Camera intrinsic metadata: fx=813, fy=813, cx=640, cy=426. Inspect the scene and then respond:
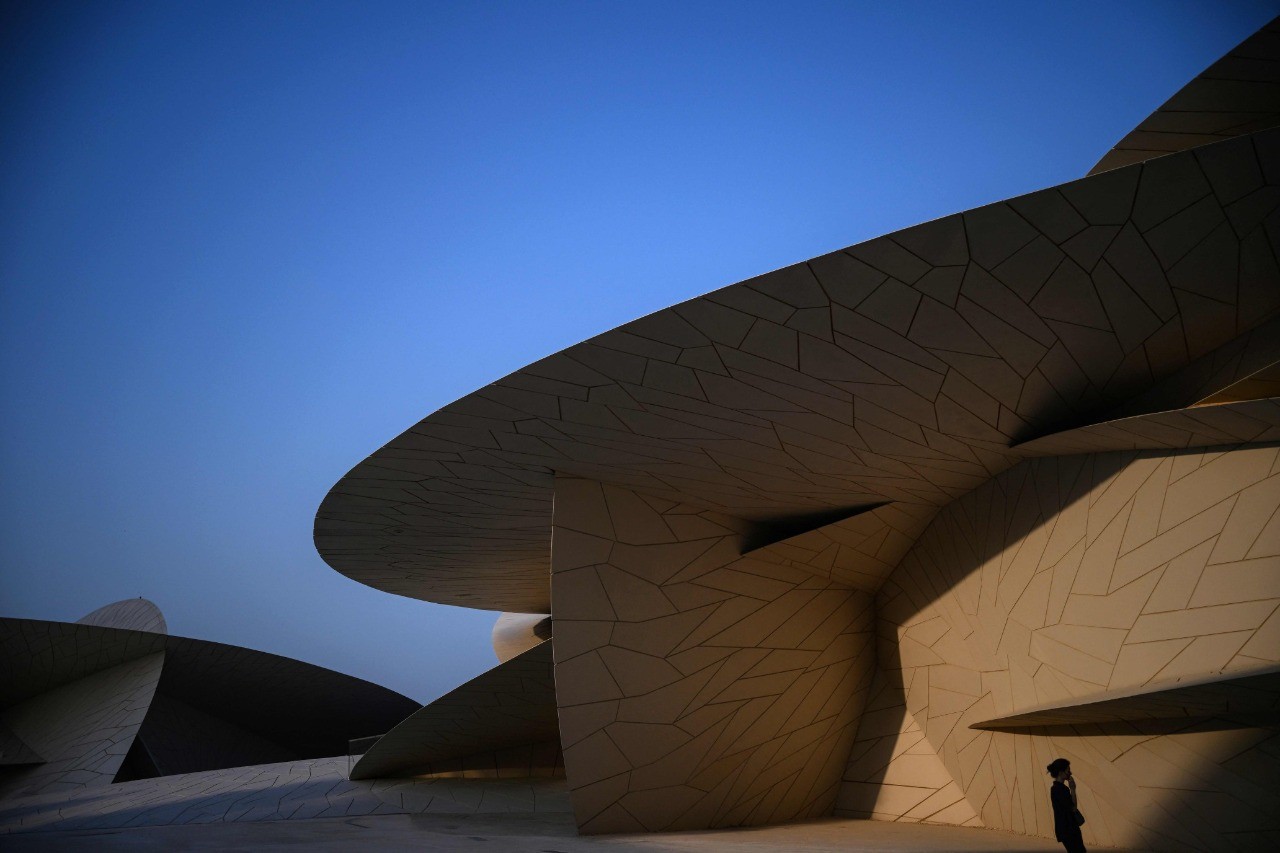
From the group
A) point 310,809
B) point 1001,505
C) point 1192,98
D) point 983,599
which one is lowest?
point 310,809

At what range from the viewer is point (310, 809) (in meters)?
13.6

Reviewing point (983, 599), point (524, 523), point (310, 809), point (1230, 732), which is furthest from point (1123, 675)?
point (310, 809)

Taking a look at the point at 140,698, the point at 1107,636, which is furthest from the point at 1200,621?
the point at 140,698

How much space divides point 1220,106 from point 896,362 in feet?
17.6

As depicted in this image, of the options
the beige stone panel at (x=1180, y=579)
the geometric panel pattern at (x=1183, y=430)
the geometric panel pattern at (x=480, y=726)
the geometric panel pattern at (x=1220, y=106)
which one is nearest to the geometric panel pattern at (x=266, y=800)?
the geometric panel pattern at (x=480, y=726)

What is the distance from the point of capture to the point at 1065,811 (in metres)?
7.54

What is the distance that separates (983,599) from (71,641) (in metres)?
21.6

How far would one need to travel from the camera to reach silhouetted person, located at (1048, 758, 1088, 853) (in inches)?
290

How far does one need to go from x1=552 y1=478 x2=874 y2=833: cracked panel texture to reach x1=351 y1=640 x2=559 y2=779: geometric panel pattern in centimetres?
318

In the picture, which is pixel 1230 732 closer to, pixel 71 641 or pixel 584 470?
pixel 584 470

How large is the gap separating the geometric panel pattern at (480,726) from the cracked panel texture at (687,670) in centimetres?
318

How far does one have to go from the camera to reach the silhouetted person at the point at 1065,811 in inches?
290

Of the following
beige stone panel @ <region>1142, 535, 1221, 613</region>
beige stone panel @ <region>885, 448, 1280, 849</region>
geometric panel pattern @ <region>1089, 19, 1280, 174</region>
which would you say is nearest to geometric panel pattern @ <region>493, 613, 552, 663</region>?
beige stone panel @ <region>885, 448, 1280, 849</region>

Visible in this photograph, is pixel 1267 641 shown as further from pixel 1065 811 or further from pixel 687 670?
pixel 687 670
